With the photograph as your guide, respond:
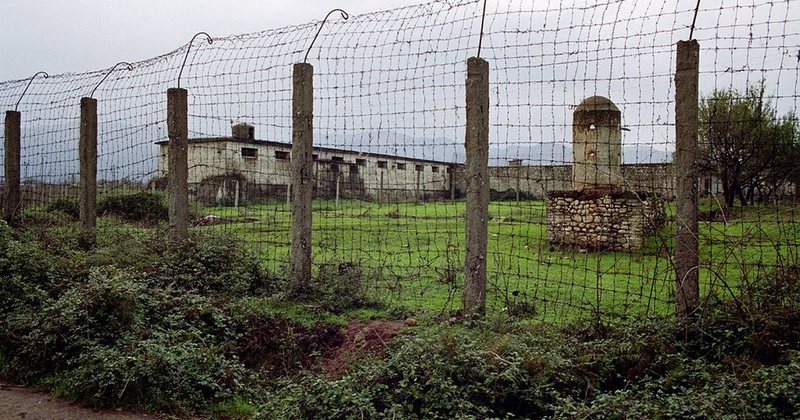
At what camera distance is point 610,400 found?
400cm

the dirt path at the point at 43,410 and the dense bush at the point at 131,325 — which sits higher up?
the dense bush at the point at 131,325

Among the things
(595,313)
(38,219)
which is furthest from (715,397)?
(38,219)

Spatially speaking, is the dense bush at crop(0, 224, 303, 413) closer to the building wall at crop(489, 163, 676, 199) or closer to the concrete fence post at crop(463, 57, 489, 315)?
the concrete fence post at crop(463, 57, 489, 315)

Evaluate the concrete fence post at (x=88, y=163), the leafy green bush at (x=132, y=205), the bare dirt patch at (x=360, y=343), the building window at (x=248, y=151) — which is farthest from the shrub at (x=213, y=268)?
the leafy green bush at (x=132, y=205)

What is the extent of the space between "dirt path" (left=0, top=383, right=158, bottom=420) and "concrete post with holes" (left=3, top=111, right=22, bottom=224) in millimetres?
7152

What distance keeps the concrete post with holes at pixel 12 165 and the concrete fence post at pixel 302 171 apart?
6.52 metres

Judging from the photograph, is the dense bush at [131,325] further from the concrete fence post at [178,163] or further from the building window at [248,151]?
the building window at [248,151]

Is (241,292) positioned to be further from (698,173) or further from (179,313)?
(698,173)

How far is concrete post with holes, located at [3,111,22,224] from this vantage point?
37.7 feet

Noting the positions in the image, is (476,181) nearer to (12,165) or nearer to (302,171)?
(302,171)

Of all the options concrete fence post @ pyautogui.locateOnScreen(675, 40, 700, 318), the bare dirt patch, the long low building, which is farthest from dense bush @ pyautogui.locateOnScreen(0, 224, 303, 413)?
concrete fence post @ pyautogui.locateOnScreen(675, 40, 700, 318)

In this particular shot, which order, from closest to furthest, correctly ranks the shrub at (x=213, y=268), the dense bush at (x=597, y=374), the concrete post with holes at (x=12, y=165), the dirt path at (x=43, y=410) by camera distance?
the dense bush at (x=597, y=374), the dirt path at (x=43, y=410), the shrub at (x=213, y=268), the concrete post with holes at (x=12, y=165)

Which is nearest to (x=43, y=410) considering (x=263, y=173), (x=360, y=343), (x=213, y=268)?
(x=360, y=343)

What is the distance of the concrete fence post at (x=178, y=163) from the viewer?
857 centimetres
